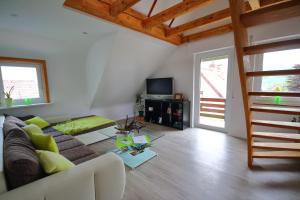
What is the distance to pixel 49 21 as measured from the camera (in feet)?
7.83

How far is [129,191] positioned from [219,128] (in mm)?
2816

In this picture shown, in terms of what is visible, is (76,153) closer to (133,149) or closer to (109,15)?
(133,149)

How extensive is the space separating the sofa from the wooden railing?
10.1ft

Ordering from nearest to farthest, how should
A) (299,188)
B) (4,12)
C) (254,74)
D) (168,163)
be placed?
(254,74)
(299,188)
(4,12)
(168,163)

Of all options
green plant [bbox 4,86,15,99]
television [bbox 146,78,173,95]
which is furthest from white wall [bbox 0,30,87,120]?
television [bbox 146,78,173,95]

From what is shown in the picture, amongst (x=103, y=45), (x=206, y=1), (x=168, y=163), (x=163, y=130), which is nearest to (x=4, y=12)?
(x=103, y=45)

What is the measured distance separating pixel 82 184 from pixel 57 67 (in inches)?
133

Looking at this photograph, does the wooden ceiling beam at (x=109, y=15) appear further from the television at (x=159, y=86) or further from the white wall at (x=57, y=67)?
the white wall at (x=57, y=67)

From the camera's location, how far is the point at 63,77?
3707 mm

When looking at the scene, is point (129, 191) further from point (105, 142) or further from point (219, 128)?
point (219, 128)

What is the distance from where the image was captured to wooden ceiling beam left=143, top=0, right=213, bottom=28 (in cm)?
221

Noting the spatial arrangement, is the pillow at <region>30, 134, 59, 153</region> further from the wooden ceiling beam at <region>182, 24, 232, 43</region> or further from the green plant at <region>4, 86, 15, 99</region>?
the wooden ceiling beam at <region>182, 24, 232, 43</region>

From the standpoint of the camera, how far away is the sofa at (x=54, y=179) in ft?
3.06

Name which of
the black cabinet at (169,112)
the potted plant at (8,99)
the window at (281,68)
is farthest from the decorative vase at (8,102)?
the window at (281,68)
